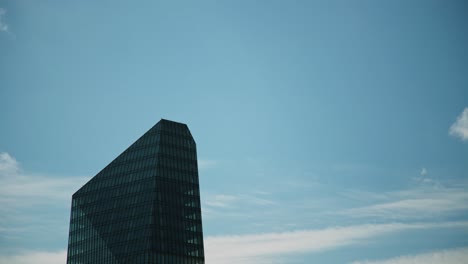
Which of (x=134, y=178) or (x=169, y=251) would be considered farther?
(x=134, y=178)

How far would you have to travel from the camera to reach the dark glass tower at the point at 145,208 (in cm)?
17525

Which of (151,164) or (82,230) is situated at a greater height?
(151,164)

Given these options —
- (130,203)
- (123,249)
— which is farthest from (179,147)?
(123,249)

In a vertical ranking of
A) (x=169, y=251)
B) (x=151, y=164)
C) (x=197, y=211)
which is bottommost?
(x=169, y=251)

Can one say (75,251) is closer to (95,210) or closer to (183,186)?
(95,210)

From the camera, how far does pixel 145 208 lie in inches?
7052

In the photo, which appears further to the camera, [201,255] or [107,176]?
[107,176]

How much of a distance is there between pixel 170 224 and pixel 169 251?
7.16 metres

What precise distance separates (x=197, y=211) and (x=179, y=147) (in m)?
18.6

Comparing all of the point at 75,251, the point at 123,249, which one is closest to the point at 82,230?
the point at 75,251

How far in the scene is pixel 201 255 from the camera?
181 m

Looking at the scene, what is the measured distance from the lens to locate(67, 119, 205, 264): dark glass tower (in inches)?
6900

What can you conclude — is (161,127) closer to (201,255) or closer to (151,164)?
(151,164)

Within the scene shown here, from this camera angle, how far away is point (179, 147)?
19175 cm
